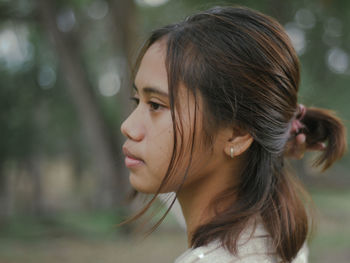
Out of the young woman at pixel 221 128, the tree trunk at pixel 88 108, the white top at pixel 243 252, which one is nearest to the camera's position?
the white top at pixel 243 252

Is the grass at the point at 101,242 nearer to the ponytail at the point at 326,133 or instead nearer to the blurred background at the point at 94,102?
the blurred background at the point at 94,102

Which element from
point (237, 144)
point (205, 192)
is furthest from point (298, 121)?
point (205, 192)

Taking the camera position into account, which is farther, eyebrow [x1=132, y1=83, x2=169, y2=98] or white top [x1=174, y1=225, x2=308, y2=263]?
eyebrow [x1=132, y1=83, x2=169, y2=98]

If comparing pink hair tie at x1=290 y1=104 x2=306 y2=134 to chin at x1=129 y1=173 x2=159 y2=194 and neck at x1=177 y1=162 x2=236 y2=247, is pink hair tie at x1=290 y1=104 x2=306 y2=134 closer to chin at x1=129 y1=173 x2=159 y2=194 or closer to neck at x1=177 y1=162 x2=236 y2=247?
neck at x1=177 y1=162 x2=236 y2=247

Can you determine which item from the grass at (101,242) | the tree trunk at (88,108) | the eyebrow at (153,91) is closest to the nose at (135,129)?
the eyebrow at (153,91)

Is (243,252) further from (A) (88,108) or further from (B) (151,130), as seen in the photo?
→ (A) (88,108)

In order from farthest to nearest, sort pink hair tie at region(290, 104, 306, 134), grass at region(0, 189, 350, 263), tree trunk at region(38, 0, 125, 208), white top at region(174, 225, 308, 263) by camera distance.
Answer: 1. tree trunk at region(38, 0, 125, 208)
2. grass at region(0, 189, 350, 263)
3. pink hair tie at region(290, 104, 306, 134)
4. white top at region(174, 225, 308, 263)

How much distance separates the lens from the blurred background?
7.47 metres

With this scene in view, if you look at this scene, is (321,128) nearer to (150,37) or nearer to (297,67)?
(297,67)

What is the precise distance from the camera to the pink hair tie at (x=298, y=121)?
67.2 inches

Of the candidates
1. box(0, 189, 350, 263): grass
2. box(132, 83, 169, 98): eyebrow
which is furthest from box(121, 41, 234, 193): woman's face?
box(0, 189, 350, 263): grass

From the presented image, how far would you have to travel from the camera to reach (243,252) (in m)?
1.33

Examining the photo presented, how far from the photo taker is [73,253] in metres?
7.57

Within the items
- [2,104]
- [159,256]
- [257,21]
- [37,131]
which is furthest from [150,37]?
[37,131]
